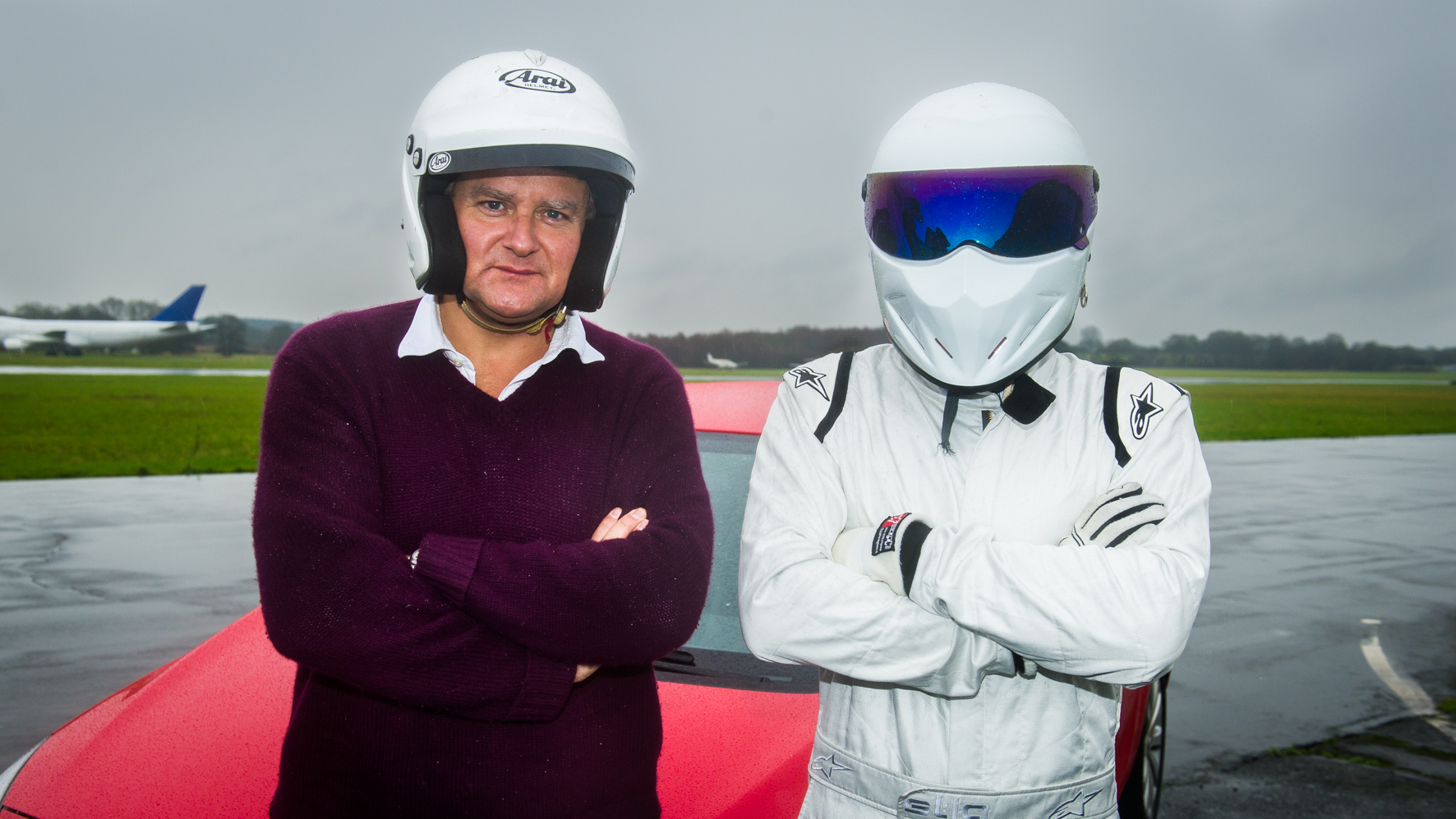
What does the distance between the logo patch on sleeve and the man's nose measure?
0.86 m

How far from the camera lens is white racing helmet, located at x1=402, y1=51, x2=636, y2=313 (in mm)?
1966

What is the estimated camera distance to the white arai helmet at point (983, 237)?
1891 millimetres

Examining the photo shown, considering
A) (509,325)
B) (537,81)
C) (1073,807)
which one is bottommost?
(1073,807)

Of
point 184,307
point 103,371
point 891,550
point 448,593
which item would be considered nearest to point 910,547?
point 891,550

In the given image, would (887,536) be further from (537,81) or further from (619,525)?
(537,81)

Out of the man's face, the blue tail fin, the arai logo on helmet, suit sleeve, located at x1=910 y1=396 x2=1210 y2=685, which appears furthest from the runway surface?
the blue tail fin

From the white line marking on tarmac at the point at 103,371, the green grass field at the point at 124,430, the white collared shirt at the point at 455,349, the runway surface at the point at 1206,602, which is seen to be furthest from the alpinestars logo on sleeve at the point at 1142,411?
the white line marking on tarmac at the point at 103,371

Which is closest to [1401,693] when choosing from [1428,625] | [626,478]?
[1428,625]

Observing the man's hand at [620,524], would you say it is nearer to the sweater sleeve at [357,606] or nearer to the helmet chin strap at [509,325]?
the sweater sleeve at [357,606]

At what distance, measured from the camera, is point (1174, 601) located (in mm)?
1611

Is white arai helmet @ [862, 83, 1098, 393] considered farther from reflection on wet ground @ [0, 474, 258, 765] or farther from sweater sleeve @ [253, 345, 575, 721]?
reflection on wet ground @ [0, 474, 258, 765]

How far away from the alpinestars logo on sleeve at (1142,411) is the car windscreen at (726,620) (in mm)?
947

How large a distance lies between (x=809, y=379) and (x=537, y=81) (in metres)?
0.85

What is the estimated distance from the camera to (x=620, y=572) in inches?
70.6
